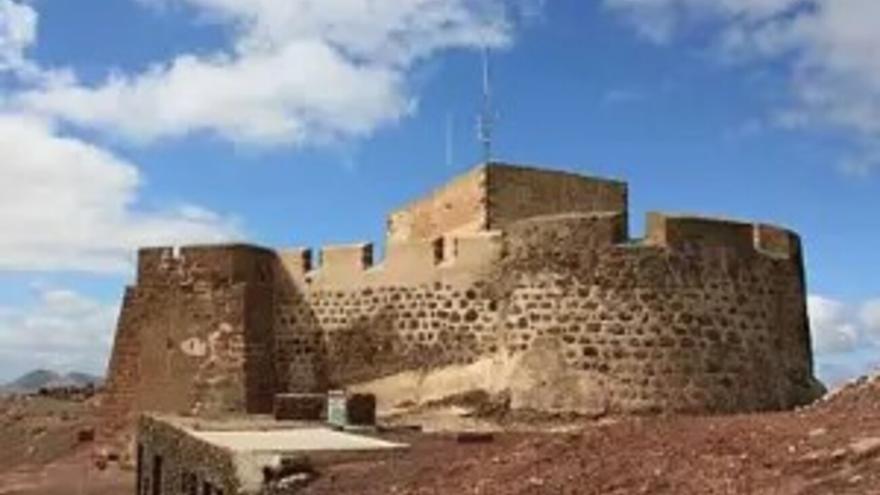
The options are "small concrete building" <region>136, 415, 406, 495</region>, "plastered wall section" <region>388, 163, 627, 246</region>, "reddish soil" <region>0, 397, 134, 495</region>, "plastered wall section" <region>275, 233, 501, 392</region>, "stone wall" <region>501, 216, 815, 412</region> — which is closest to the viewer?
"small concrete building" <region>136, 415, 406, 495</region>

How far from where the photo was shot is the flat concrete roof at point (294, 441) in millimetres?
12539

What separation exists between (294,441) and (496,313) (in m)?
7.38

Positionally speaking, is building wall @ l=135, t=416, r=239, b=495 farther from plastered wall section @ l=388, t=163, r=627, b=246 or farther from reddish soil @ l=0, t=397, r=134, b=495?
plastered wall section @ l=388, t=163, r=627, b=246

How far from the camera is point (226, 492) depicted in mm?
11844

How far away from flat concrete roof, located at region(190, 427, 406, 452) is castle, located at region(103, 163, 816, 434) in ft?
17.5

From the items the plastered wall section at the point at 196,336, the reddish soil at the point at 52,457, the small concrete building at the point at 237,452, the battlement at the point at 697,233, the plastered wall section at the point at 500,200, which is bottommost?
the reddish soil at the point at 52,457

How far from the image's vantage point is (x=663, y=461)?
965 cm

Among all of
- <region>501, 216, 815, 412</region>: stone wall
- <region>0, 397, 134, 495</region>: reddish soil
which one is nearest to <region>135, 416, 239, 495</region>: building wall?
<region>0, 397, 134, 495</region>: reddish soil

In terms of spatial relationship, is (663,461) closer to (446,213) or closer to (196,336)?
(446,213)

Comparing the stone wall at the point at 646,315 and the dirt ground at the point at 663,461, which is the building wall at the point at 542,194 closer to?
the stone wall at the point at 646,315

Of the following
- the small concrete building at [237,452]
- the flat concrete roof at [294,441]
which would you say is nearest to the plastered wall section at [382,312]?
the small concrete building at [237,452]

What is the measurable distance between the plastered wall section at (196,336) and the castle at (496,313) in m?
0.03

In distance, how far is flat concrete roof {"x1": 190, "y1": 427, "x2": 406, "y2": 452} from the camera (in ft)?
41.1

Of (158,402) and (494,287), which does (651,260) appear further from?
(158,402)
